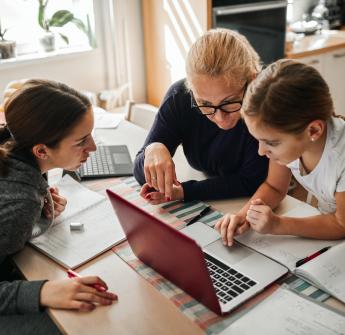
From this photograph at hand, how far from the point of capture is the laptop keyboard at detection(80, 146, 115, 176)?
5.16 feet

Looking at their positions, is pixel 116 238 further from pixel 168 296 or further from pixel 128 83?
pixel 128 83

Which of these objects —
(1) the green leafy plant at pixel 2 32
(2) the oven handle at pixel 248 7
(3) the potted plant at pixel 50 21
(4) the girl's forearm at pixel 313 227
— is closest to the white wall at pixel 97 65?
(3) the potted plant at pixel 50 21

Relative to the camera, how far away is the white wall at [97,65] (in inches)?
103

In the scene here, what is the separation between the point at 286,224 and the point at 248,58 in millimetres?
477

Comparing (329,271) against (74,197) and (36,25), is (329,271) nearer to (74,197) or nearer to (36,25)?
(74,197)

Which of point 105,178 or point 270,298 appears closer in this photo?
point 270,298

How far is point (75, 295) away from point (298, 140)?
2.06 ft

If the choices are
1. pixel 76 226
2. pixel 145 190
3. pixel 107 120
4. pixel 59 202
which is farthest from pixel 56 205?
pixel 107 120

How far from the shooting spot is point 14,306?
97 cm

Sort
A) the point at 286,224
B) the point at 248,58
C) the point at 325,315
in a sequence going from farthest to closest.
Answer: the point at 248,58, the point at 286,224, the point at 325,315

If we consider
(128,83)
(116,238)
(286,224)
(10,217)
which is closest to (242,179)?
(286,224)

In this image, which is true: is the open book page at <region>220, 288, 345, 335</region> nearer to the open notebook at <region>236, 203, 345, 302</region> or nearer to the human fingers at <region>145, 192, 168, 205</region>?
the open notebook at <region>236, 203, 345, 302</region>

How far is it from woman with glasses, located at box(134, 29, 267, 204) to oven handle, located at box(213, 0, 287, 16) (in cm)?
116

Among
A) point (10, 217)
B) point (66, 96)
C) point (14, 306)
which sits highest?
point (66, 96)
